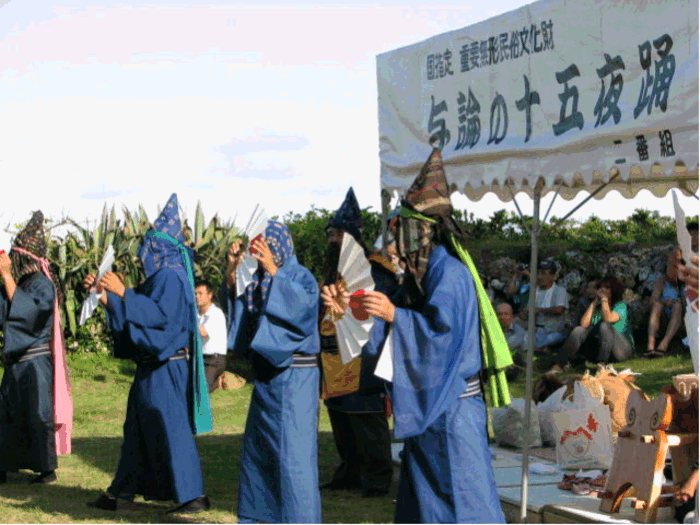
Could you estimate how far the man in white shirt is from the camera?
37.0 feet

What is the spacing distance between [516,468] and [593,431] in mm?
579

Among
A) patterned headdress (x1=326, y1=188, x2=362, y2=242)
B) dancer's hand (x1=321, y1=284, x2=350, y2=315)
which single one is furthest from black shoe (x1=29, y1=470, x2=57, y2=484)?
dancer's hand (x1=321, y1=284, x2=350, y2=315)

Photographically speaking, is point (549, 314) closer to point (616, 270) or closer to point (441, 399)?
point (616, 270)

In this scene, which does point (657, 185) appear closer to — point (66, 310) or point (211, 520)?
point (211, 520)

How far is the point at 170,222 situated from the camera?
7551mm

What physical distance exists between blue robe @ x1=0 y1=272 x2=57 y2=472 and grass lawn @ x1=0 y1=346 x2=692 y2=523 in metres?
0.25

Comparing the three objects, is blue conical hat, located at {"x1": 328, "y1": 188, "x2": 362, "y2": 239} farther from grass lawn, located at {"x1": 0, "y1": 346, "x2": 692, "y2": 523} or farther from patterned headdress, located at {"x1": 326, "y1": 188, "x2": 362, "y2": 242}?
grass lawn, located at {"x1": 0, "y1": 346, "x2": 692, "y2": 523}

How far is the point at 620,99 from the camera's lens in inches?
251

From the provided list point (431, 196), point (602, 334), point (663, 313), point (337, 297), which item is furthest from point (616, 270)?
point (337, 297)

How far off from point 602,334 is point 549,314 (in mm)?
986

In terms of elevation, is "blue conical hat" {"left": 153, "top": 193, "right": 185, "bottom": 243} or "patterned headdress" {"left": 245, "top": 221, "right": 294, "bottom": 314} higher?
"blue conical hat" {"left": 153, "top": 193, "right": 185, "bottom": 243}

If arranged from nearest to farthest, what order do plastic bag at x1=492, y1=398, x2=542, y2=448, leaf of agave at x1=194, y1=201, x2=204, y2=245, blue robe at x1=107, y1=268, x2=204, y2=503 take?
1. blue robe at x1=107, y1=268, x2=204, y2=503
2. plastic bag at x1=492, y1=398, x2=542, y2=448
3. leaf of agave at x1=194, y1=201, x2=204, y2=245

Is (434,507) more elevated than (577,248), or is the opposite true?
(577,248)

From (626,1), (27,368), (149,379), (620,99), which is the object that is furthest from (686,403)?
(27,368)
